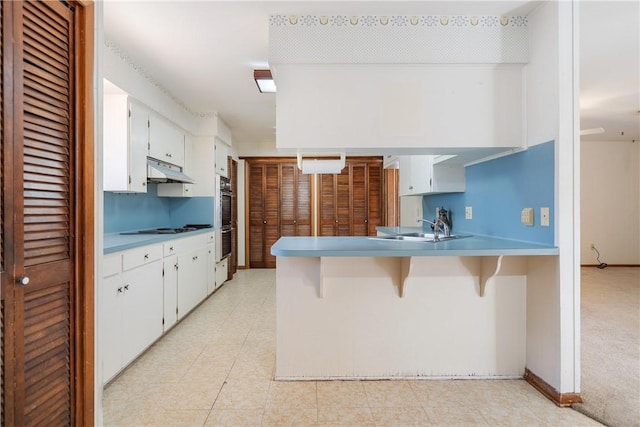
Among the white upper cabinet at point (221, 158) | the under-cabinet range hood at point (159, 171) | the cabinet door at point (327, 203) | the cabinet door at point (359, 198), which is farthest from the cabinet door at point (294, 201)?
the under-cabinet range hood at point (159, 171)

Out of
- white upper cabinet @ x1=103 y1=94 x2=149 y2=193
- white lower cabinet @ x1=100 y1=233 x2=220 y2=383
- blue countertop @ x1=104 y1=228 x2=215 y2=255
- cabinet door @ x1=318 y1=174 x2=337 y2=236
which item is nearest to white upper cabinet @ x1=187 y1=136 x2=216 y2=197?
white lower cabinet @ x1=100 y1=233 x2=220 y2=383

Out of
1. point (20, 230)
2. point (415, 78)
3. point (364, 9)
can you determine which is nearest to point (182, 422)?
point (20, 230)

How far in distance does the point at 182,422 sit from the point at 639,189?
25.5 ft

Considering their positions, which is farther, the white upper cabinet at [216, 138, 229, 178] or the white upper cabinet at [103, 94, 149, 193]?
the white upper cabinet at [216, 138, 229, 178]

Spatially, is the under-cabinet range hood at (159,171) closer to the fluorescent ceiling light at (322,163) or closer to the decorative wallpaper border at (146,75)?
the decorative wallpaper border at (146,75)

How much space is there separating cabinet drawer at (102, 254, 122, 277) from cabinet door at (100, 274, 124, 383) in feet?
0.10

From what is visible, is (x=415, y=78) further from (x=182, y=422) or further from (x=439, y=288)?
(x=182, y=422)

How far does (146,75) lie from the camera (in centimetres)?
312

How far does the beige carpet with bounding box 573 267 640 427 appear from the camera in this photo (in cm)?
187

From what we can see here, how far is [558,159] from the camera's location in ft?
6.26

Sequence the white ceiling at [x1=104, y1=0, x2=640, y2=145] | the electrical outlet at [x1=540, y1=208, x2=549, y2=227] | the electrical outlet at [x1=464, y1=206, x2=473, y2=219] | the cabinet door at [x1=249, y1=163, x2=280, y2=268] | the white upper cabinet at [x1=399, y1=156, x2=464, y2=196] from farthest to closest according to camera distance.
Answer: the cabinet door at [x1=249, y1=163, x2=280, y2=268] < the white upper cabinet at [x1=399, y1=156, x2=464, y2=196] < the electrical outlet at [x1=464, y1=206, x2=473, y2=219] < the white ceiling at [x1=104, y1=0, x2=640, y2=145] < the electrical outlet at [x1=540, y1=208, x2=549, y2=227]

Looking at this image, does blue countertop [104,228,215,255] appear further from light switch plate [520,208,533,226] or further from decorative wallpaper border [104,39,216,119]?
light switch plate [520,208,533,226]

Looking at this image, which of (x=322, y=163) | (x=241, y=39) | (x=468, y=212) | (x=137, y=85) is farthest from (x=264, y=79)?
(x=468, y=212)

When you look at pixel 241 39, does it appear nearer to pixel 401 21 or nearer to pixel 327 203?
pixel 401 21
